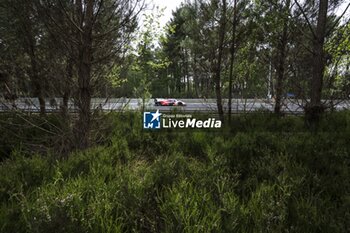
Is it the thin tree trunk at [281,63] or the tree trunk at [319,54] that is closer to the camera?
the tree trunk at [319,54]

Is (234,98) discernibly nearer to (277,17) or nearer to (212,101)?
(212,101)

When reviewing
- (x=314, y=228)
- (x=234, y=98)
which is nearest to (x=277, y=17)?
(x=234, y=98)

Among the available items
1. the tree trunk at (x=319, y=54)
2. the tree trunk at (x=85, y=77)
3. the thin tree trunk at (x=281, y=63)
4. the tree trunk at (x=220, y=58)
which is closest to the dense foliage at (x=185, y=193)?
the tree trunk at (x=85, y=77)

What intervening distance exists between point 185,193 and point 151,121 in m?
4.73

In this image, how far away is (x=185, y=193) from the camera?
2219 millimetres

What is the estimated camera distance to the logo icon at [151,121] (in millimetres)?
6617

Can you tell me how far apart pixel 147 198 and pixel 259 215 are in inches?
46.6

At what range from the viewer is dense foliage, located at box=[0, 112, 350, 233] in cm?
180

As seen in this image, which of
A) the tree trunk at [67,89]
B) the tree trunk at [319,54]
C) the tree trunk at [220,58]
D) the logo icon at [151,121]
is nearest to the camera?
the tree trunk at [67,89]

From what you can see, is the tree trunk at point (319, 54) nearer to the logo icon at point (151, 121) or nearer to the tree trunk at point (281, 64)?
the tree trunk at point (281, 64)

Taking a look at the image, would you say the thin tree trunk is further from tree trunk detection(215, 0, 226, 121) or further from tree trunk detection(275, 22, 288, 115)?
tree trunk detection(215, 0, 226, 121)

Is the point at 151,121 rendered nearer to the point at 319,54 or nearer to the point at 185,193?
the point at 185,193

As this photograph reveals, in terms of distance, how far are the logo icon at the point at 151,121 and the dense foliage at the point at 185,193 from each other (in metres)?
2.23

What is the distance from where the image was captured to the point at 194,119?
23.4 feet
